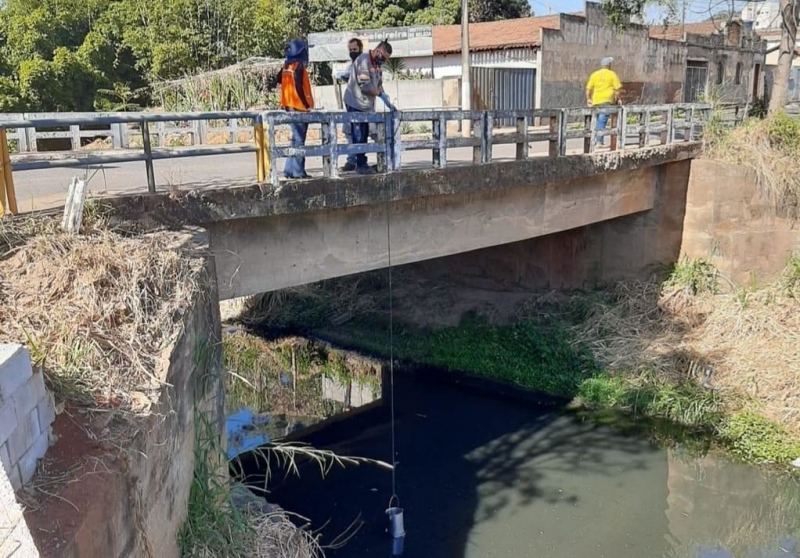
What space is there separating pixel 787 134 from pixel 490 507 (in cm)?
911

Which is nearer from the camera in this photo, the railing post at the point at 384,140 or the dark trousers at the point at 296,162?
the dark trousers at the point at 296,162

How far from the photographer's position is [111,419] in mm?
4027

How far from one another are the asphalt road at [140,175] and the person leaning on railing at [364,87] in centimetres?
63

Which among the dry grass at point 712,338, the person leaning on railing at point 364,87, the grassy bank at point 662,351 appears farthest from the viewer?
the dry grass at point 712,338

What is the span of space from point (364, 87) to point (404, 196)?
1.27 meters

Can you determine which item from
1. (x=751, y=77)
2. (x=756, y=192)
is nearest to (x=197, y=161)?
(x=756, y=192)

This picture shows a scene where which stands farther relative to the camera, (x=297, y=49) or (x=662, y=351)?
(x=662, y=351)

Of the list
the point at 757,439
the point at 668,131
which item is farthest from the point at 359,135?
the point at 757,439

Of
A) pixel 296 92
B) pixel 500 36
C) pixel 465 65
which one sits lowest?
pixel 296 92

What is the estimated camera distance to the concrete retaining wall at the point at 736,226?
12.8 meters

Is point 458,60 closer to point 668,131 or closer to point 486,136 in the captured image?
point 668,131

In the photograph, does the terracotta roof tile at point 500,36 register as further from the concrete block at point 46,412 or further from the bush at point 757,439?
the concrete block at point 46,412

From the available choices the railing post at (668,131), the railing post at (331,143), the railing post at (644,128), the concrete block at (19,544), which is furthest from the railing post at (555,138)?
the concrete block at (19,544)

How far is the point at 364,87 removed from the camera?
810cm
